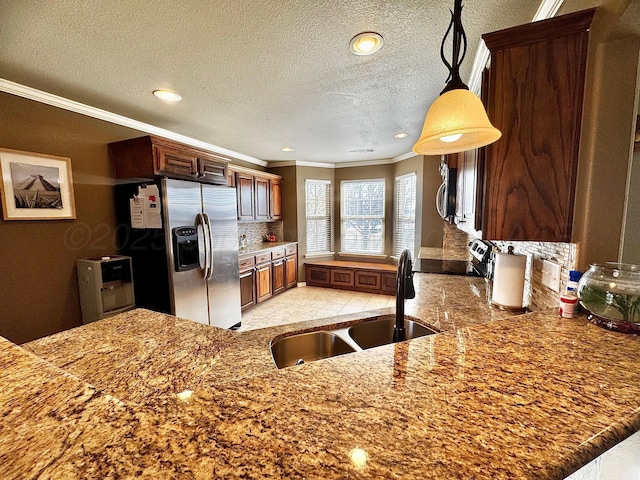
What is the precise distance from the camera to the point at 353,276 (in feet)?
16.5

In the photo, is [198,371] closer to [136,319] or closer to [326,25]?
[136,319]

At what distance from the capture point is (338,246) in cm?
562

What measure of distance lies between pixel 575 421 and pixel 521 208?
0.91m

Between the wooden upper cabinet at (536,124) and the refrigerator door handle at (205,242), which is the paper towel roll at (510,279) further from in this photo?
the refrigerator door handle at (205,242)

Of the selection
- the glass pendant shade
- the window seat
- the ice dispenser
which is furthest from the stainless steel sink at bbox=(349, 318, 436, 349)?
the window seat

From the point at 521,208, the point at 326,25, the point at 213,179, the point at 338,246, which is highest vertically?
the point at 326,25

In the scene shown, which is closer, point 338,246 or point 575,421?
point 575,421

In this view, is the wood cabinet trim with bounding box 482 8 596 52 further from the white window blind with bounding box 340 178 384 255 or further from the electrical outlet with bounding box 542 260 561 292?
the white window blind with bounding box 340 178 384 255

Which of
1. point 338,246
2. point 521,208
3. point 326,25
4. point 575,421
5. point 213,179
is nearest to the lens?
point 575,421

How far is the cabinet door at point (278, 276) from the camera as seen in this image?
4.67 m

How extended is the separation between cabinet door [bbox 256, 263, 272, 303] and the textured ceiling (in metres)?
2.31

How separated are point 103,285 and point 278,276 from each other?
8.85 feet

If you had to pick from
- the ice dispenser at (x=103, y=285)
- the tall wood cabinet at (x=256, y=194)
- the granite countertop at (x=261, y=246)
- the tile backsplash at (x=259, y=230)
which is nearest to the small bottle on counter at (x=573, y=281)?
the ice dispenser at (x=103, y=285)

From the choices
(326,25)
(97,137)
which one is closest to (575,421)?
(326,25)
